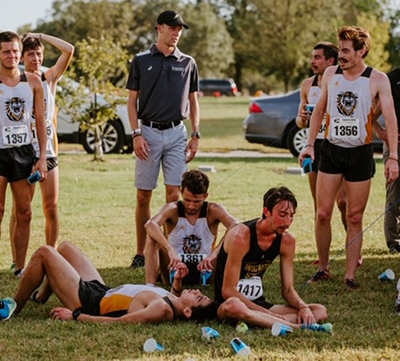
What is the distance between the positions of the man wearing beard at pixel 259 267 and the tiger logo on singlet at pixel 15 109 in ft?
6.66

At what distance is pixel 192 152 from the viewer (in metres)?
7.30

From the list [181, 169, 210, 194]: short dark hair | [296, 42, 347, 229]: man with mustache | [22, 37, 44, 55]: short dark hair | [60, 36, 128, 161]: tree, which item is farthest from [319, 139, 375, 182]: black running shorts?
[60, 36, 128, 161]: tree

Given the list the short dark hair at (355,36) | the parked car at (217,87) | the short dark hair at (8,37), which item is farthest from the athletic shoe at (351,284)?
the parked car at (217,87)

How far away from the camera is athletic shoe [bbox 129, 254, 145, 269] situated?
720 cm

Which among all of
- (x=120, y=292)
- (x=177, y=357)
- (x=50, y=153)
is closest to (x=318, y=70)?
(x=50, y=153)

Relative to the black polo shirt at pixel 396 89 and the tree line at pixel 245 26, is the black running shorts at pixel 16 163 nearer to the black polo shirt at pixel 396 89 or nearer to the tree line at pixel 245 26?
the black polo shirt at pixel 396 89

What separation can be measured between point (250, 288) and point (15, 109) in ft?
7.81

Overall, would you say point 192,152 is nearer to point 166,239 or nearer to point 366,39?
point 166,239

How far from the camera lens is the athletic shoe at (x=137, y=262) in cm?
720

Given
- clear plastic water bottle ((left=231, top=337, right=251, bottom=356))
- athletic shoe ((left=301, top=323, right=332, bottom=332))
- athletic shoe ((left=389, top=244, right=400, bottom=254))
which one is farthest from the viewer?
athletic shoe ((left=389, top=244, right=400, bottom=254))

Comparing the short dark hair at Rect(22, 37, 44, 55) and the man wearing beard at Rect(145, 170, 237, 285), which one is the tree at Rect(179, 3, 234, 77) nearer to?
the short dark hair at Rect(22, 37, 44, 55)

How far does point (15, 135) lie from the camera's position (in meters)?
6.41

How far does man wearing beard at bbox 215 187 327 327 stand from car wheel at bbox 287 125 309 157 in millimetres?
10295

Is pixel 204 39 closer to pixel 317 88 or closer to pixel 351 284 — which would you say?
pixel 317 88
